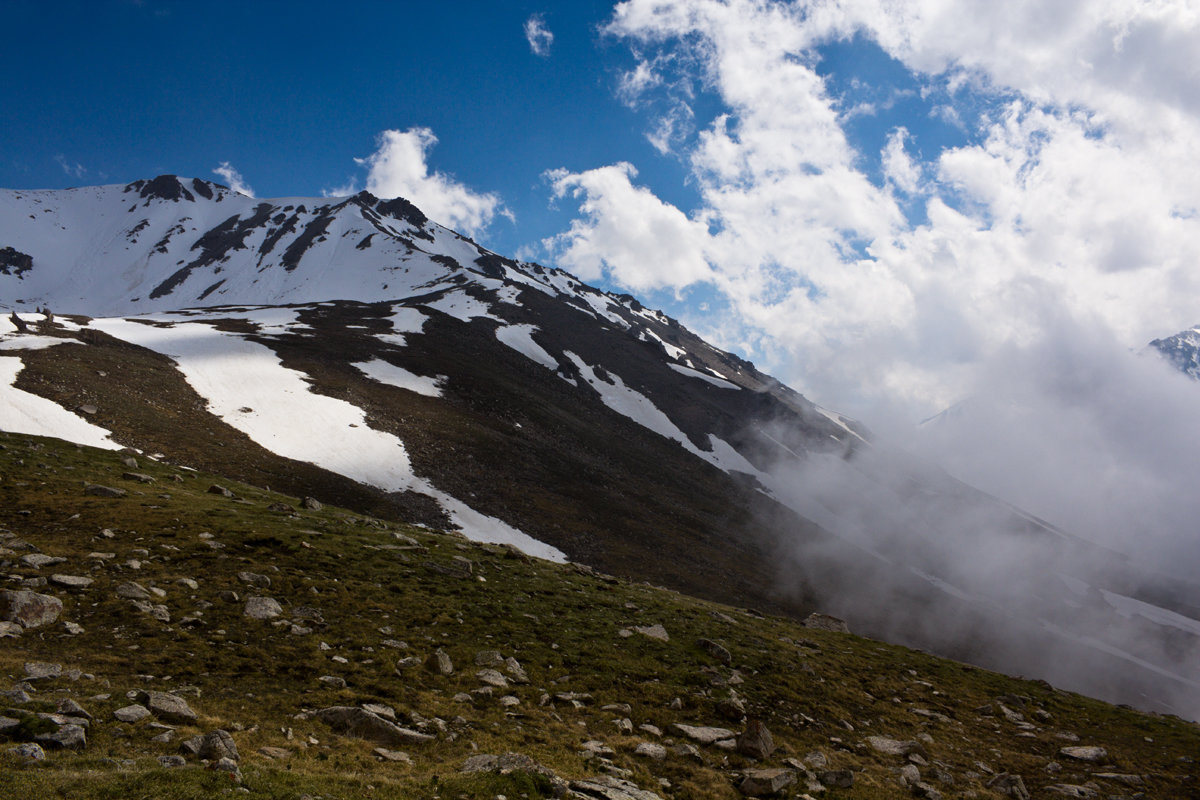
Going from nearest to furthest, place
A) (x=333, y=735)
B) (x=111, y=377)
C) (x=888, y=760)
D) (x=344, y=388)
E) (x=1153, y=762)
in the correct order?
(x=333, y=735), (x=888, y=760), (x=1153, y=762), (x=111, y=377), (x=344, y=388)

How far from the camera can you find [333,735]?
11266 mm

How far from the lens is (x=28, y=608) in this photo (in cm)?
1372

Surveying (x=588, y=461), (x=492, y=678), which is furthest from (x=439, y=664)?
(x=588, y=461)

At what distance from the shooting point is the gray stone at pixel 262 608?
15.9m

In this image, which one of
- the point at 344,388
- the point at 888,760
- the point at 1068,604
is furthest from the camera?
the point at 1068,604

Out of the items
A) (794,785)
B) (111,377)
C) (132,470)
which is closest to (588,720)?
(794,785)

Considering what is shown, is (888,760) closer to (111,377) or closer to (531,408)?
(111,377)

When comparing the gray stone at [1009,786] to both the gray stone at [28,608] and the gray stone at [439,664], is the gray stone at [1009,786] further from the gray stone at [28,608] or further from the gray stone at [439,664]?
the gray stone at [28,608]

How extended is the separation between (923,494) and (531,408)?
103852 mm

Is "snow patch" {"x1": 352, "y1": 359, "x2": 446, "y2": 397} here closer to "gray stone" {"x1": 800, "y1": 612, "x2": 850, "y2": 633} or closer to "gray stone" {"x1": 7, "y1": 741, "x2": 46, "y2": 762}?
"gray stone" {"x1": 800, "y1": 612, "x2": 850, "y2": 633}

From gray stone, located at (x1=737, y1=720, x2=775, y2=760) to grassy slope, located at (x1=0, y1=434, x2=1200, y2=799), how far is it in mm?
288

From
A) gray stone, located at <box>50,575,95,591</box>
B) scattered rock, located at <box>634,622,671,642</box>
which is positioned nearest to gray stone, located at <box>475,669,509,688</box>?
scattered rock, located at <box>634,622,671,642</box>

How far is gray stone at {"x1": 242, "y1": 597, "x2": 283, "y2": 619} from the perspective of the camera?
1595 centimetres

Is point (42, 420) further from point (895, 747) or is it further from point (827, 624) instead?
point (827, 624)
